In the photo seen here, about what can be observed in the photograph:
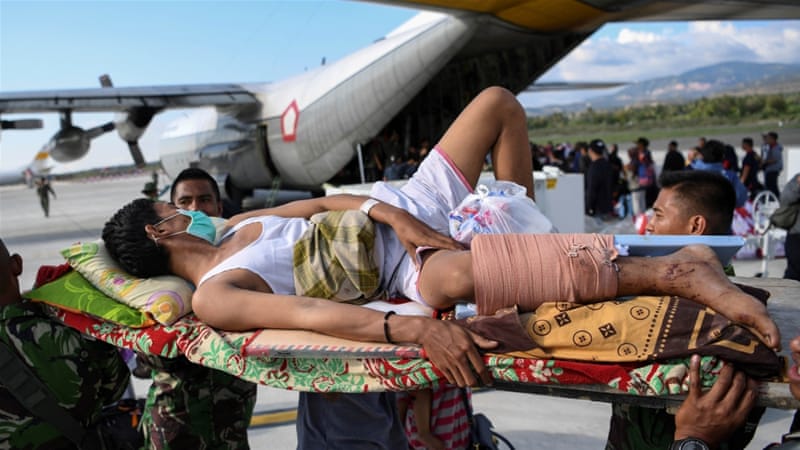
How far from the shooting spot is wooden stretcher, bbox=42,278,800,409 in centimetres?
138

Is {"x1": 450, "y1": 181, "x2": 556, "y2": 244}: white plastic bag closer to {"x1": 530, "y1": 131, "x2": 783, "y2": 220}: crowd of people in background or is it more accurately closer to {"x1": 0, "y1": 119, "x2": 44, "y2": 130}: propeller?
{"x1": 530, "y1": 131, "x2": 783, "y2": 220}: crowd of people in background

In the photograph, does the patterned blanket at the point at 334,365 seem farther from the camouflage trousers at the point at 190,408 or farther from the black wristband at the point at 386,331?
the camouflage trousers at the point at 190,408

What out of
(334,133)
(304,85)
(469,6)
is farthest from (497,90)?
(304,85)

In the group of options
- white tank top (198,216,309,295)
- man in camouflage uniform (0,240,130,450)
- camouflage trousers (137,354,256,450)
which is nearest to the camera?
man in camouflage uniform (0,240,130,450)

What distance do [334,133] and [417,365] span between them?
9.50m

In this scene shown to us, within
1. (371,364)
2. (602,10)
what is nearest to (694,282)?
(371,364)

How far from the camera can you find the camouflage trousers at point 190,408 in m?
1.95

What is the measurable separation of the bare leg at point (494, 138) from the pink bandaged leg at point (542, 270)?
0.83 meters

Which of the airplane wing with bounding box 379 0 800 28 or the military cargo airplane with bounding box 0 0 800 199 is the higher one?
the airplane wing with bounding box 379 0 800 28

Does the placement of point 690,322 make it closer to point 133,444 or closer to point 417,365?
point 417,365

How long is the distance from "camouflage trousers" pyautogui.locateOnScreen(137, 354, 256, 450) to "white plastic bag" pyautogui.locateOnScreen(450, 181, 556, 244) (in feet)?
3.30

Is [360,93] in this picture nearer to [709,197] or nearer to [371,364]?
[709,197]

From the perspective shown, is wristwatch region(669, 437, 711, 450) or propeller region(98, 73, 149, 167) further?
propeller region(98, 73, 149, 167)

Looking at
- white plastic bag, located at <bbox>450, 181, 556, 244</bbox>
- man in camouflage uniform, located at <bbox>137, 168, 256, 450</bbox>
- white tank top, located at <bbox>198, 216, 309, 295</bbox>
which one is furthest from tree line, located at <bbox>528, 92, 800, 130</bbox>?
man in camouflage uniform, located at <bbox>137, 168, 256, 450</bbox>
